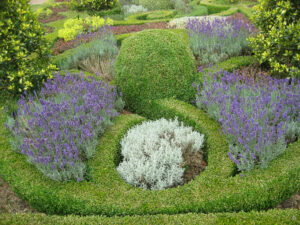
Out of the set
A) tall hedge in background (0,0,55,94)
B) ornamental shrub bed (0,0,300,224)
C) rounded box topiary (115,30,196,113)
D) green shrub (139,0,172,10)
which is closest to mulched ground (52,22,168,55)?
tall hedge in background (0,0,55,94)

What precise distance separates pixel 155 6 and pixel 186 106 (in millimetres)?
11414

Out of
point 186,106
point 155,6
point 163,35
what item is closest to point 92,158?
point 186,106

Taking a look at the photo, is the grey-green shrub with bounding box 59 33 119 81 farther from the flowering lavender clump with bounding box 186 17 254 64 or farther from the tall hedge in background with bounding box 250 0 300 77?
the tall hedge in background with bounding box 250 0 300 77

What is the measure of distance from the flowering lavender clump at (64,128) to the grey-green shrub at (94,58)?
200 cm

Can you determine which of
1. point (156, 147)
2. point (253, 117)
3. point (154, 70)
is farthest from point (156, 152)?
point (154, 70)

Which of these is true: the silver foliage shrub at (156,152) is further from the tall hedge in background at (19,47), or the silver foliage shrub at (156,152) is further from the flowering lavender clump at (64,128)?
the tall hedge in background at (19,47)

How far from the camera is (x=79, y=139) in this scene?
4.04m

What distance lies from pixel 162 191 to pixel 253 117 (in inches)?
72.3

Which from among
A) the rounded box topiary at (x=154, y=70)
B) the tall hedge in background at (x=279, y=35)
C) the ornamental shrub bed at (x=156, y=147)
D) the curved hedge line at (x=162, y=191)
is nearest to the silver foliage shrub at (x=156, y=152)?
the ornamental shrub bed at (x=156, y=147)

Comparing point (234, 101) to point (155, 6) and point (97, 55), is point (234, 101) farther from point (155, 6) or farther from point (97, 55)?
point (155, 6)

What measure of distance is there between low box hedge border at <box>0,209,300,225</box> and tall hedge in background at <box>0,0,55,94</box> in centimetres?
285

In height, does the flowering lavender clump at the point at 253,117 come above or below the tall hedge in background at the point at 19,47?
below

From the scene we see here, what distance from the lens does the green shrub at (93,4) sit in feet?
43.6

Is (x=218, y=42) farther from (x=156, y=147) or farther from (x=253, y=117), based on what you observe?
(x=156, y=147)
